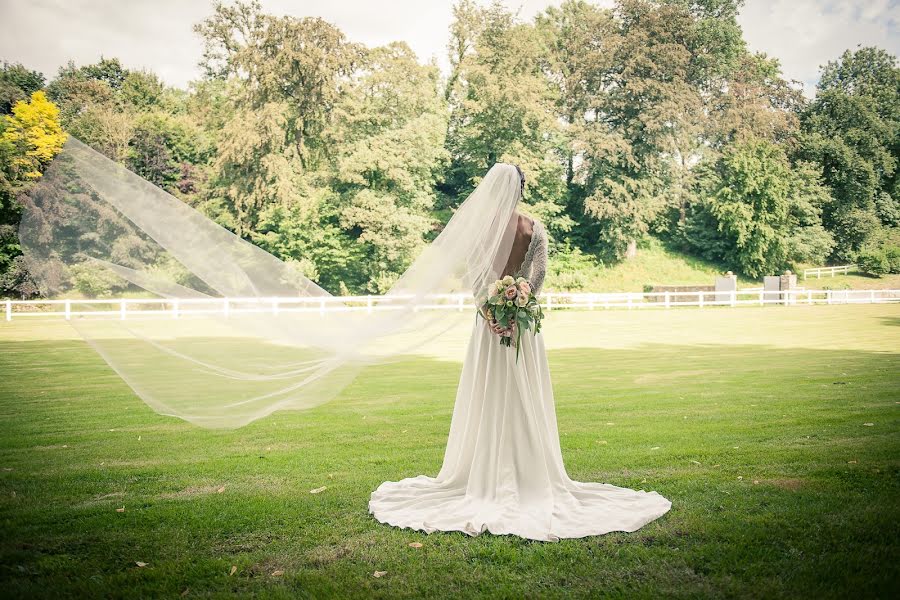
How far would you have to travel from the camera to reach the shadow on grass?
13.6 ft

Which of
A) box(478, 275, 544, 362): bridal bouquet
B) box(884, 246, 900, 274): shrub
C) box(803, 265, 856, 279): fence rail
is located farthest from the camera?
box(803, 265, 856, 279): fence rail

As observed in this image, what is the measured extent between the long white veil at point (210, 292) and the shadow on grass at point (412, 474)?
1037mm

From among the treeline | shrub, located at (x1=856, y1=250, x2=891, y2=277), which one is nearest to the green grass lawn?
the treeline

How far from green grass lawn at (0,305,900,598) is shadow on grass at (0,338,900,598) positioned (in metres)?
0.02

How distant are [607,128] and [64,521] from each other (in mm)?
48318

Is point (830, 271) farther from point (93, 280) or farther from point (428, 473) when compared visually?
point (93, 280)

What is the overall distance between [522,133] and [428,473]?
4206 cm

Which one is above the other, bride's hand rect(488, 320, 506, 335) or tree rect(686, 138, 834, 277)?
tree rect(686, 138, 834, 277)

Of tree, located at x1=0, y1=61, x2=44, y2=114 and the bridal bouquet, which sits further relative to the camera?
tree, located at x1=0, y1=61, x2=44, y2=114

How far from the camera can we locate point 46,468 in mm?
6812

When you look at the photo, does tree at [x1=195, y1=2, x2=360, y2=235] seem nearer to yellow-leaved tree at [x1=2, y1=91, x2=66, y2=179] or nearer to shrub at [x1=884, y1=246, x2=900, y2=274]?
yellow-leaved tree at [x1=2, y1=91, x2=66, y2=179]

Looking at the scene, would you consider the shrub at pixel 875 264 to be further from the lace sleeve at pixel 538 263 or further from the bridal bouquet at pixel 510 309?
the bridal bouquet at pixel 510 309

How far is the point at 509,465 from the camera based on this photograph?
216 inches

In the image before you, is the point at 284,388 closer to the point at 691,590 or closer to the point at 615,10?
the point at 691,590
